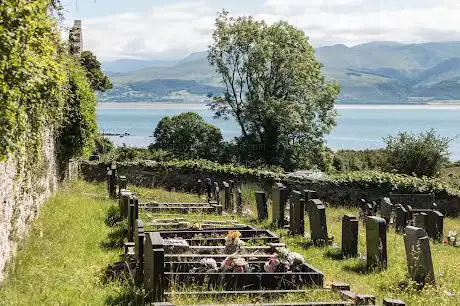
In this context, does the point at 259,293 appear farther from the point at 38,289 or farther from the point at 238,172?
the point at 238,172

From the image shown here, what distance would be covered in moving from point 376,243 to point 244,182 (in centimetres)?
1846

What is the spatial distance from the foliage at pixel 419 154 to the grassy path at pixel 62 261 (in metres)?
24.5

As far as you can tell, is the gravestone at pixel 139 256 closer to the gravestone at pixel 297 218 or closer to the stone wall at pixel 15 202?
the stone wall at pixel 15 202

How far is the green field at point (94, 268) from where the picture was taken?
8.96 metres

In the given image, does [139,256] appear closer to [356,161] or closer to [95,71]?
[95,71]

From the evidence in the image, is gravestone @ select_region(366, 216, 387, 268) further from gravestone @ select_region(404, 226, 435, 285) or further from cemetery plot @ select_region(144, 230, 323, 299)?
cemetery plot @ select_region(144, 230, 323, 299)

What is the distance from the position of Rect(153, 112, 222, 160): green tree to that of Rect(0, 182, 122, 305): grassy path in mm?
28323

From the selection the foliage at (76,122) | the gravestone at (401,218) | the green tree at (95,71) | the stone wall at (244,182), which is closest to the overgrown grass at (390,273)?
the gravestone at (401,218)

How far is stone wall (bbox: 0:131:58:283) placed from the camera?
9969 mm

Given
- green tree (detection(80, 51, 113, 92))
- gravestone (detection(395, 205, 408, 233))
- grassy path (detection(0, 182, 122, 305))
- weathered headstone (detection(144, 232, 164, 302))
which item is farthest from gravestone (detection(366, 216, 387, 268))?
green tree (detection(80, 51, 113, 92))

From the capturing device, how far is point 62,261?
1118 cm

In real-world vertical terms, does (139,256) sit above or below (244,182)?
above

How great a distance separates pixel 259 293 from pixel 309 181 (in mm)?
21300

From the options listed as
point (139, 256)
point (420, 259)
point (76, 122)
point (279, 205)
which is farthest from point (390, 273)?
point (76, 122)
